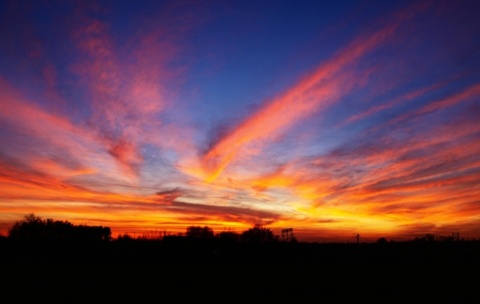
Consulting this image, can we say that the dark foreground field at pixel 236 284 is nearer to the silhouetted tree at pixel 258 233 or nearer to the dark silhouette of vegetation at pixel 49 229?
the dark silhouette of vegetation at pixel 49 229

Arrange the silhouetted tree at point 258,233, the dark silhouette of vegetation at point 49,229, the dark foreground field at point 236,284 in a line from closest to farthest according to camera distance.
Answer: the dark foreground field at point 236,284 < the dark silhouette of vegetation at point 49,229 < the silhouetted tree at point 258,233

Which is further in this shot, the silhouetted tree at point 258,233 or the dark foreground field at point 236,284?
the silhouetted tree at point 258,233

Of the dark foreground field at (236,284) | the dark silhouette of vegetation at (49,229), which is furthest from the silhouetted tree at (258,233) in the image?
the dark foreground field at (236,284)

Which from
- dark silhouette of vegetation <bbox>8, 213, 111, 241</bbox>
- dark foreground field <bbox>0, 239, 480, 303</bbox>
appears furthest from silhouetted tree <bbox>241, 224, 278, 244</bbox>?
dark foreground field <bbox>0, 239, 480, 303</bbox>

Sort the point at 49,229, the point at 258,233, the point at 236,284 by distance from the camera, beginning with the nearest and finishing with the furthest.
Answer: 1. the point at 236,284
2. the point at 49,229
3. the point at 258,233

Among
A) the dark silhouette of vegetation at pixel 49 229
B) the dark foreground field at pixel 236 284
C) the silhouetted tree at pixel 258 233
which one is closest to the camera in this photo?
the dark foreground field at pixel 236 284

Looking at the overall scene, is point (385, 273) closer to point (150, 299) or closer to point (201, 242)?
point (150, 299)

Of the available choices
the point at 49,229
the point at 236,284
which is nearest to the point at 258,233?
the point at 49,229

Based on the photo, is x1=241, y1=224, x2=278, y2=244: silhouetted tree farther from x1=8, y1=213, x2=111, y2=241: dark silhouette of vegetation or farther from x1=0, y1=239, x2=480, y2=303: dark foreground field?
x1=0, y1=239, x2=480, y2=303: dark foreground field

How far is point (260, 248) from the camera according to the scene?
54125 mm

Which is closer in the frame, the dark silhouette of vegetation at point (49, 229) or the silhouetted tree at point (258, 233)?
the dark silhouette of vegetation at point (49, 229)

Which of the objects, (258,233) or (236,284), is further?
(258,233)

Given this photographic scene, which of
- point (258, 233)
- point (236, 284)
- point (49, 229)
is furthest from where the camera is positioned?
point (258, 233)

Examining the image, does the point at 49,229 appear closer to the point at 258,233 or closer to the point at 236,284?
the point at 258,233
